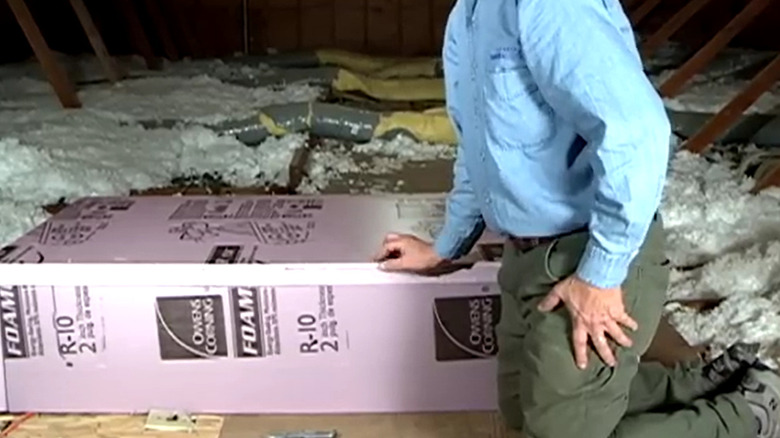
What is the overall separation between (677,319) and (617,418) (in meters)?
0.73

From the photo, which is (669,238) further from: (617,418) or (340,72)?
(340,72)

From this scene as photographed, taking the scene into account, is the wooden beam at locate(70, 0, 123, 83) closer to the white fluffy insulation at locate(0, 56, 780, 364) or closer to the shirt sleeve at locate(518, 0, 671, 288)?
the white fluffy insulation at locate(0, 56, 780, 364)

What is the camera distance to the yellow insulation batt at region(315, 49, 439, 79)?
459 centimetres

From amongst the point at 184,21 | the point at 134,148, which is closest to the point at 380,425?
the point at 134,148

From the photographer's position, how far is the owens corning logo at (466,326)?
1.63 m

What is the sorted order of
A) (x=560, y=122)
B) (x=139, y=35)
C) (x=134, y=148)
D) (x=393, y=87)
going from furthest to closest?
(x=139, y=35), (x=393, y=87), (x=134, y=148), (x=560, y=122)

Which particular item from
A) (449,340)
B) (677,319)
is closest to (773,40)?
(677,319)

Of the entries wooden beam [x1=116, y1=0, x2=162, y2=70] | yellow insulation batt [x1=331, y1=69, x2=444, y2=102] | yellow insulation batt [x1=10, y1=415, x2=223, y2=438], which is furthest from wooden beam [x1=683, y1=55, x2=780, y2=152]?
wooden beam [x1=116, y1=0, x2=162, y2=70]

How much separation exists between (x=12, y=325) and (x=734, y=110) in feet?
7.16

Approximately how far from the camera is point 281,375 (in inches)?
65.2

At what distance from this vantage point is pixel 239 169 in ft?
9.93

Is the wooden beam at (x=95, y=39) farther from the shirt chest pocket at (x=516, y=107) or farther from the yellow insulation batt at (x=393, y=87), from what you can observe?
the shirt chest pocket at (x=516, y=107)

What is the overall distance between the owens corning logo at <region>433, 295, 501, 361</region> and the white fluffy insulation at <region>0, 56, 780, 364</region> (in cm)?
49

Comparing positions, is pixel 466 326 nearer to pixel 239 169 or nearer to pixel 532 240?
pixel 532 240
